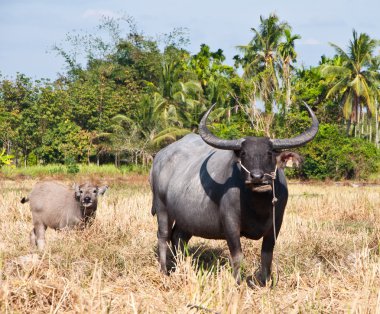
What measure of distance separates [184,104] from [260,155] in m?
32.1

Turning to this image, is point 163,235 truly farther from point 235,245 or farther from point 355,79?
point 355,79

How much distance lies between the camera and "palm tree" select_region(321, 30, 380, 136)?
4141cm

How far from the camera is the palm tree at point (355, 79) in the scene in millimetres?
41406

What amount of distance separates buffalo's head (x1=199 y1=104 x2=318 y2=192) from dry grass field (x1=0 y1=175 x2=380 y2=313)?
79cm

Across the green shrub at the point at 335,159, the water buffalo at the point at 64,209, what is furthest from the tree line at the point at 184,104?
the water buffalo at the point at 64,209

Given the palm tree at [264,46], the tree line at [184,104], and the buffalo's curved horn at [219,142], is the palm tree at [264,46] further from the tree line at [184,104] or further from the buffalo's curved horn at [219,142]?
the buffalo's curved horn at [219,142]

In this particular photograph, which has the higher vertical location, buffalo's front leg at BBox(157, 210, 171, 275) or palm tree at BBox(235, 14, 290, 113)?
palm tree at BBox(235, 14, 290, 113)

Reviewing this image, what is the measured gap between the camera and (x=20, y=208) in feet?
36.2

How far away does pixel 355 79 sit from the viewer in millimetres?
41062

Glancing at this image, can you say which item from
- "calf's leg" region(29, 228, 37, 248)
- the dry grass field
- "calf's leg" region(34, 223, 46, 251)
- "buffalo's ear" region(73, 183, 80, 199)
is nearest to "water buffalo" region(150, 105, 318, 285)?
the dry grass field

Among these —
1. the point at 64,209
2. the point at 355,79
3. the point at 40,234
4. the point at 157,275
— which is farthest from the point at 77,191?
the point at 355,79

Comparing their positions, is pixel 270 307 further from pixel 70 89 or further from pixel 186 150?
pixel 70 89

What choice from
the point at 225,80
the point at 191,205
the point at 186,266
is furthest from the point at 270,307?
the point at 225,80

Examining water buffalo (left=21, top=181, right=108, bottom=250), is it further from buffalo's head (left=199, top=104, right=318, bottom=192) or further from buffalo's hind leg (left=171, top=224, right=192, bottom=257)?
buffalo's head (left=199, top=104, right=318, bottom=192)
